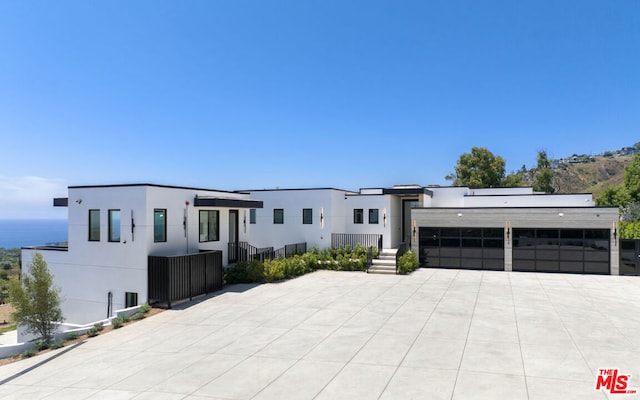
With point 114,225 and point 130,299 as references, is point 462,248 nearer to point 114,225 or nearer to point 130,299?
point 130,299

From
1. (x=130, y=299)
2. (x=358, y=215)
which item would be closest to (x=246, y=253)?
(x=130, y=299)

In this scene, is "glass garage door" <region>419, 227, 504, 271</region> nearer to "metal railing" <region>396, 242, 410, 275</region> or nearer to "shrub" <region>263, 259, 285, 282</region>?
"metal railing" <region>396, 242, 410, 275</region>

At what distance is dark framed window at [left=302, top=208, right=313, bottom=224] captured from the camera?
951 inches

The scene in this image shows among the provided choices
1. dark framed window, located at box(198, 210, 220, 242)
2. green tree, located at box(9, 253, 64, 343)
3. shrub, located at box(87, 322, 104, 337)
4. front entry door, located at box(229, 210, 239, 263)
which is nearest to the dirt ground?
front entry door, located at box(229, 210, 239, 263)

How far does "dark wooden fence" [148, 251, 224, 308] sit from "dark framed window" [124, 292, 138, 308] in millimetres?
869

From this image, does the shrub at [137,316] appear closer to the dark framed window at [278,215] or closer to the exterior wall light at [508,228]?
the dark framed window at [278,215]

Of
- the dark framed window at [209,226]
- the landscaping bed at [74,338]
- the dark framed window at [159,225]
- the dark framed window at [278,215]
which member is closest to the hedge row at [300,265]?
the dark framed window at [209,226]

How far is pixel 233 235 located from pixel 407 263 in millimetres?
8671

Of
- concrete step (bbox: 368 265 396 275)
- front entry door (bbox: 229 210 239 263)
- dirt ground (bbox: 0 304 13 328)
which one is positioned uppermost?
front entry door (bbox: 229 210 239 263)

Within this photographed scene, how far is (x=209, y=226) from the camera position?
57.7 ft

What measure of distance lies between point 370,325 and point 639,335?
6674mm

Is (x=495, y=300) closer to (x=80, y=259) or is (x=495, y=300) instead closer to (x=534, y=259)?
(x=534, y=259)

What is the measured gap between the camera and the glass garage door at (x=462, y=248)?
2155 cm

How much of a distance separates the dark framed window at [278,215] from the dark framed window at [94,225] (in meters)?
11.3
